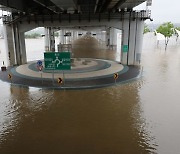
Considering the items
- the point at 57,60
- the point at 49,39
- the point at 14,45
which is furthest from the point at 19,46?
the point at 49,39

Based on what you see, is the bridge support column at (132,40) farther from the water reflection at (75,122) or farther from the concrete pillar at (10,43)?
the concrete pillar at (10,43)

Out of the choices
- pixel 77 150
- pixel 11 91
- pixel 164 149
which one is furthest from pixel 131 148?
pixel 11 91

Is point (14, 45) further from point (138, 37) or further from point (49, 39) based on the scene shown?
point (49, 39)

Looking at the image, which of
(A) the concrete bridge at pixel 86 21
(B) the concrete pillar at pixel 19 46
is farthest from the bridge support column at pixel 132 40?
(B) the concrete pillar at pixel 19 46

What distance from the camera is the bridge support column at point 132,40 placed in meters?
28.8

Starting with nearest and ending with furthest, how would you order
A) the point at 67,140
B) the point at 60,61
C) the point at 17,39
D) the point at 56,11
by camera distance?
the point at 67,140 < the point at 60,61 < the point at 56,11 < the point at 17,39

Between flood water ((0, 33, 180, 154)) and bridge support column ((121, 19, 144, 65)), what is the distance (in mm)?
11454

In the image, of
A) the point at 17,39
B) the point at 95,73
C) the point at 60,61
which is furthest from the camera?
the point at 17,39

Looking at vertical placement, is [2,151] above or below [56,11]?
below

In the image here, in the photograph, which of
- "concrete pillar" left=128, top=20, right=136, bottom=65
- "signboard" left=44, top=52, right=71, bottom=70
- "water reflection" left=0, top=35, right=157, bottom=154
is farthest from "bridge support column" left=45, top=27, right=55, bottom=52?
"water reflection" left=0, top=35, right=157, bottom=154

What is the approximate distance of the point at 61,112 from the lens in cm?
1362

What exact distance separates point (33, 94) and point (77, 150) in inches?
359

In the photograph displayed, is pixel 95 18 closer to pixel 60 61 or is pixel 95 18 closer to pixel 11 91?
pixel 60 61

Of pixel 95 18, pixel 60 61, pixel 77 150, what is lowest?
pixel 77 150
